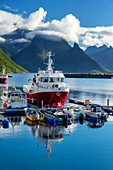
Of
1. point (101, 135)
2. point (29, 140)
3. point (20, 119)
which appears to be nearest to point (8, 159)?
point (29, 140)

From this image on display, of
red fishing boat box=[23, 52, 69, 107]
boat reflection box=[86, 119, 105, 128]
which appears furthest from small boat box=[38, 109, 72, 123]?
red fishing boat box=[23, 52, 69, 107]

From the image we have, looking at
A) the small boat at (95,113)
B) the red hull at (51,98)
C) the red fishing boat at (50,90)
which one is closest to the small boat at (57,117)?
the small boat at (95,113)

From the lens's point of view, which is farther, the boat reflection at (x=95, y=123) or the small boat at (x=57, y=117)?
the small boat at (x=57, y=117)

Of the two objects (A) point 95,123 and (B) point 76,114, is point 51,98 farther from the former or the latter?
(A) point 95,123

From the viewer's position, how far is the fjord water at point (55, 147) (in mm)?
25609

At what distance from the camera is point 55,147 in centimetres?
3097

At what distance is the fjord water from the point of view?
25.6m

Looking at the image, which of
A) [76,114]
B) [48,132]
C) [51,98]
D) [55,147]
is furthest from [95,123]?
[55,147]

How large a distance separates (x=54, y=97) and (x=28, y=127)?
40.8 ft

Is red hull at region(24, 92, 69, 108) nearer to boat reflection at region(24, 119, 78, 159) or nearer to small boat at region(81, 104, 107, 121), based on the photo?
small boat at region(81, 104, 107, 121)

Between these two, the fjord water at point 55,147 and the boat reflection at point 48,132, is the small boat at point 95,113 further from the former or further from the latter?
the boat reflection at point 48,132

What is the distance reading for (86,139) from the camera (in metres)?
34.6

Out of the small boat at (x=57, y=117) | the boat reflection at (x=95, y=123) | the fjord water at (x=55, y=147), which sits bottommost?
the fjord water at (x=55, y=147)

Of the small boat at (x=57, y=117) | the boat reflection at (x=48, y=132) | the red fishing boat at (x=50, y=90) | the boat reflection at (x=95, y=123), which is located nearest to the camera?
the boat reflection at (x=48, y=132)
